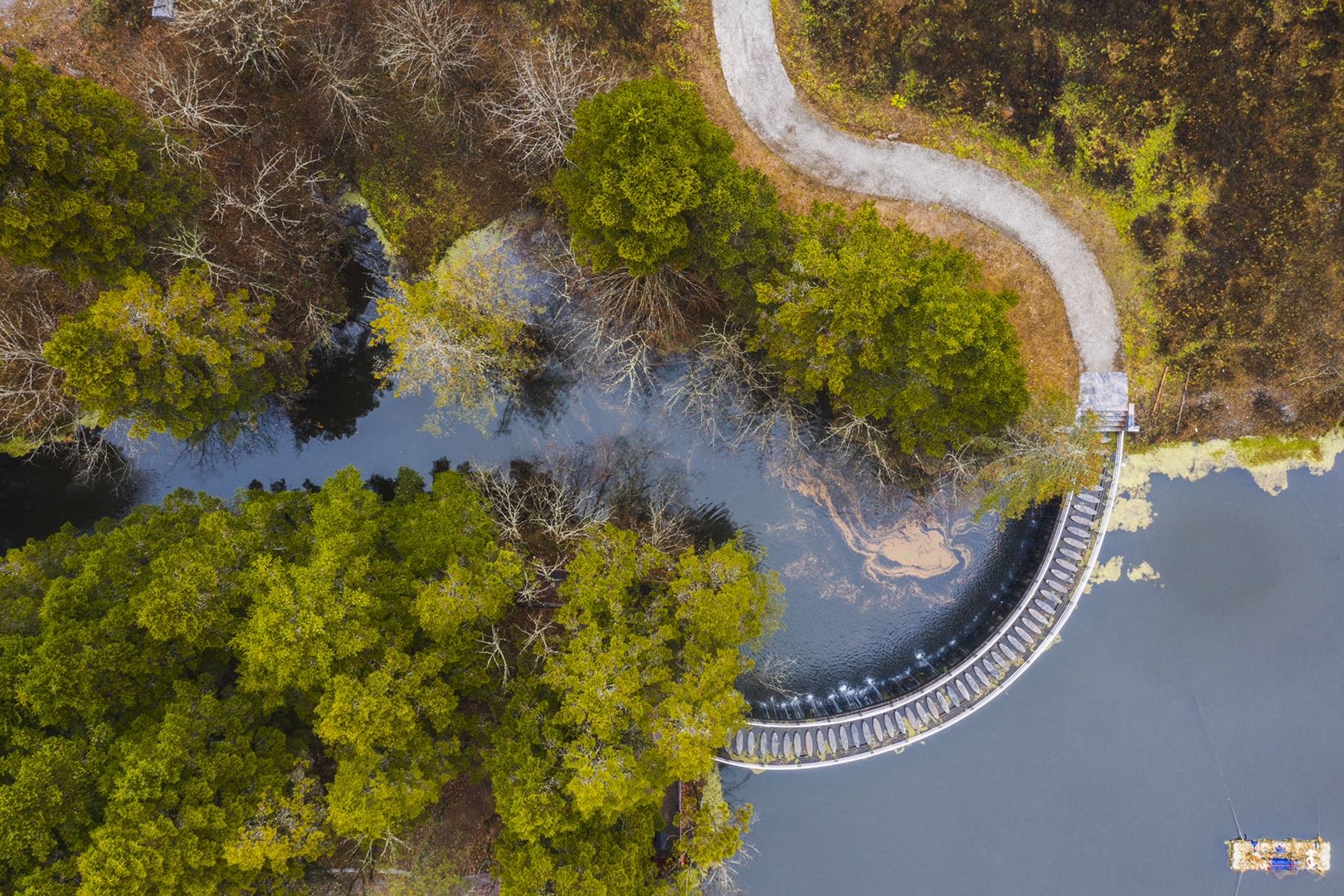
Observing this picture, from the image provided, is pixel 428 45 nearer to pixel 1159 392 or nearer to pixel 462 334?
pixel 462 334

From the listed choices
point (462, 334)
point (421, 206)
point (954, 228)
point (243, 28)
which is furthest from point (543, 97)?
point (954, 228)

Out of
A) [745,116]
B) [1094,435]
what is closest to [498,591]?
[745,116]

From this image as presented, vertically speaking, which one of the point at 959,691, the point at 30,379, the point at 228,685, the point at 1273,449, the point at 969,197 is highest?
the point at 969,197

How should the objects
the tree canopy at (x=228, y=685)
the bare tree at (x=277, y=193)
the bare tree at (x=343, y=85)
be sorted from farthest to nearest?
1. the bare tree at (x=343, y=85)
2. the bare tree at (x=277, y=193)
3. the tree canopy at (x=228, y=685)

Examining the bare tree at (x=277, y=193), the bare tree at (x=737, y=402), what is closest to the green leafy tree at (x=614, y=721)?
the bare tree at (x=737, y=402)

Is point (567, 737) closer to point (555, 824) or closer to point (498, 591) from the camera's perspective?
point (555, 824)

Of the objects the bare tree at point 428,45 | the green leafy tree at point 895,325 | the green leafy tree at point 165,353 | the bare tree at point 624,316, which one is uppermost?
the bare tree at point 428,45

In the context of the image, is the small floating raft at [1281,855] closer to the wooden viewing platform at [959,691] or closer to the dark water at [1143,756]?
the dark water at [1143,756]
